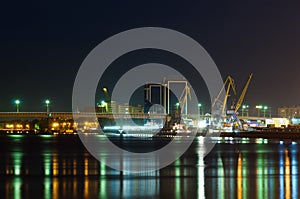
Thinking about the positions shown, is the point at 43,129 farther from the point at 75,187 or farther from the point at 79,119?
the point at 75,187

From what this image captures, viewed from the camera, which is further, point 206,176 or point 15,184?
point 206,176

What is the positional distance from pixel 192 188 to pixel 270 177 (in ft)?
17.9

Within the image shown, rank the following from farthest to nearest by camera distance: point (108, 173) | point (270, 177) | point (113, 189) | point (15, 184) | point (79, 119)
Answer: point (79, 119) → point (108, 173) → point (270, 177) → point (15, 184) → point (113, 189)

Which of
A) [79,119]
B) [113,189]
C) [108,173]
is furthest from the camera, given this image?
[79,119]

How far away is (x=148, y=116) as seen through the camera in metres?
168

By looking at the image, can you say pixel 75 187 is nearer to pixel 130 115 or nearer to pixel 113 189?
pixel 113 189

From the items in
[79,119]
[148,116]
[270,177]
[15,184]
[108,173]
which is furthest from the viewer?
[79,119]

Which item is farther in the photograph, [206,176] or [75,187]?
[206,176]

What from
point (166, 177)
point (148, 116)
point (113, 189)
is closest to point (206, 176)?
point (166, 177)

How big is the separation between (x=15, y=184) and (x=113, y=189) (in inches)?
170

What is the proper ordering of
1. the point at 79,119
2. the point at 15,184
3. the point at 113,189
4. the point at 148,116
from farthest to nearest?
the point at 79,119, the point at 148,116, the point at 15,184, the point at 113,189

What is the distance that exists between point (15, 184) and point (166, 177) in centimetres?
661

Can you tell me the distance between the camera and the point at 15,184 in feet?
80.9

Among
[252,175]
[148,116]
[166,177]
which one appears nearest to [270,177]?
[252,175]
